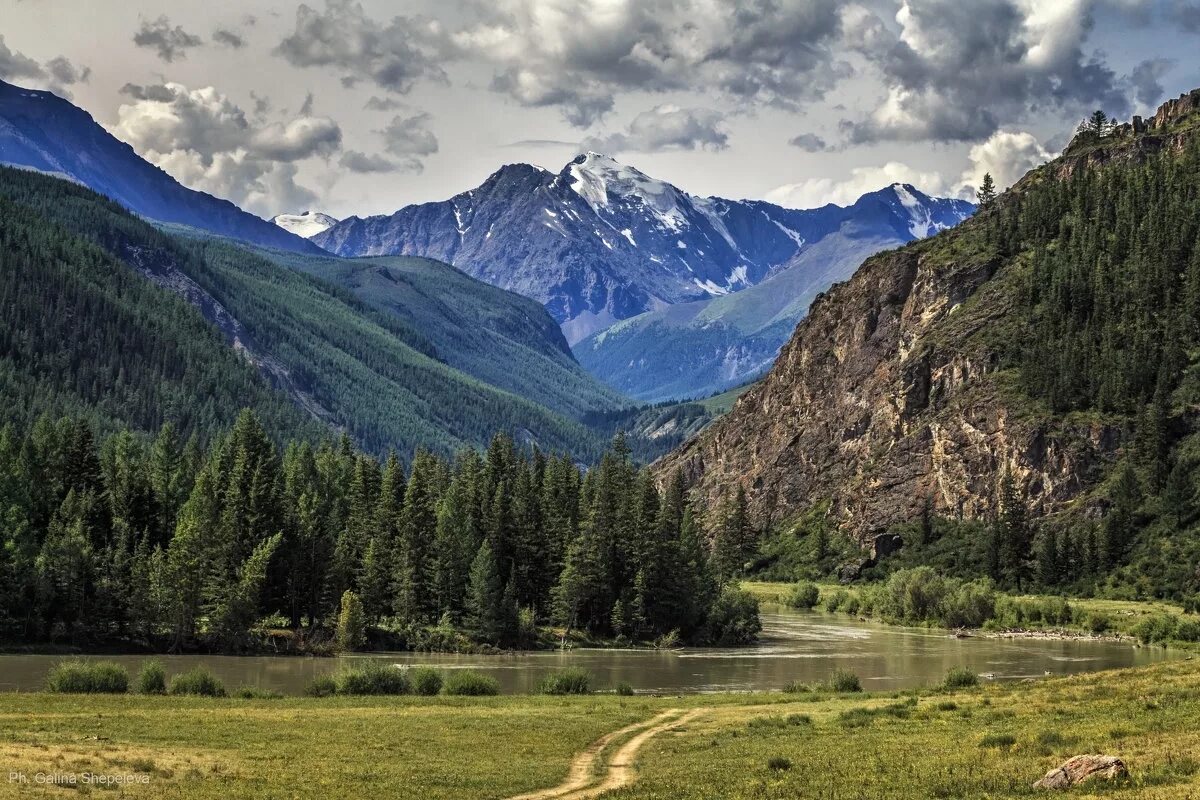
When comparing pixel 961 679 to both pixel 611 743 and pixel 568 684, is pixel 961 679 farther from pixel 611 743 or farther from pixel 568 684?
pixel 611 743

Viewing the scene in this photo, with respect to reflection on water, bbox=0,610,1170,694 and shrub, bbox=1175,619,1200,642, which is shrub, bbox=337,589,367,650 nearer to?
reflection on water, bbox=0,610,1170,694

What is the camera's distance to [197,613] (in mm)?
114500

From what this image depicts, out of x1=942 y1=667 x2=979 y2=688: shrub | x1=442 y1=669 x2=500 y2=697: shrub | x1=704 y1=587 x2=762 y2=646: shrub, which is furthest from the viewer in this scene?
x1=704 y1=587 x2=762 y2=646: shrub

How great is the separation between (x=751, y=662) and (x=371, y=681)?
47605 millimetres

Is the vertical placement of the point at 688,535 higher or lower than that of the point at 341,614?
higher

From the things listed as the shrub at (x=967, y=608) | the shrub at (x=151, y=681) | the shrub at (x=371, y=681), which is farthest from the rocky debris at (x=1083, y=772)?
the shrub at (x=967, y=608)

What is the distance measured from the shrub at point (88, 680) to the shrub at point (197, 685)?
3.11 meters

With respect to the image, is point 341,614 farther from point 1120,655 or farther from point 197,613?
point 1120,655

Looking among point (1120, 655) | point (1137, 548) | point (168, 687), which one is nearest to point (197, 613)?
point (168, 687)

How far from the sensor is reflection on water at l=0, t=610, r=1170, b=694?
94.3 meters

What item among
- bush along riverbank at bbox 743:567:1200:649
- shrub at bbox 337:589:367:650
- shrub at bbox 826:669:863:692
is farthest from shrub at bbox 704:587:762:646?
shrub at bbox 826:669:863:692

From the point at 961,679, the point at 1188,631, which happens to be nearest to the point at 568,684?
the point at 961,679

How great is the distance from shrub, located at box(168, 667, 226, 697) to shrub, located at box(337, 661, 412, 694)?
7.57 metres

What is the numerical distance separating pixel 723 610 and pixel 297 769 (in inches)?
3852
